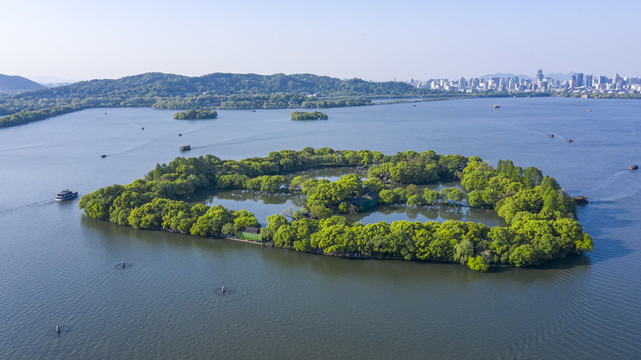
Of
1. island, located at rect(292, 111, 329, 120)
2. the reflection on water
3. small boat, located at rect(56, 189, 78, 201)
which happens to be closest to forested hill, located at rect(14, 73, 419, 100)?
island, located at rect(292, 111, 329, 120)

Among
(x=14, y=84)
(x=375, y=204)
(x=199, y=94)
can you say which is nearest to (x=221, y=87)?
(x=199, y=94)

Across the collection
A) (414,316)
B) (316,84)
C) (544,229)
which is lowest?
(414,316)

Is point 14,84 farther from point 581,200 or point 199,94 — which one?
point 581,200

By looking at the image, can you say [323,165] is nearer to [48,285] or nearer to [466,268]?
[466,268]

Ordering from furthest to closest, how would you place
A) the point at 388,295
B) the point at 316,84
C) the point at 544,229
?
the point at 316,84
the point at 544,229
the point at 388,295

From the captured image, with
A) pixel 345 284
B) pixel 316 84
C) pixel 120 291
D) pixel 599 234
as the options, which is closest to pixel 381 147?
pixel 599 234
